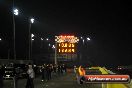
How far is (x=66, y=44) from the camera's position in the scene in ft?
191

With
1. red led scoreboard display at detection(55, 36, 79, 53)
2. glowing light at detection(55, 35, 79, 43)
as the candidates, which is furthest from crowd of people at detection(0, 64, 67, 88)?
glowing light at detection(55, 35, 79, 43)

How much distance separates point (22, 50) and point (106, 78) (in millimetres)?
122830

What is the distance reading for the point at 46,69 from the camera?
127ft

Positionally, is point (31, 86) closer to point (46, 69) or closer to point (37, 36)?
point (46, 69)

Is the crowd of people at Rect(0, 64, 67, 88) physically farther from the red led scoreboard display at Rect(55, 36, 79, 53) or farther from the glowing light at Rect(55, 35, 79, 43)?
the glowing light at Rect(55, 35, 79, 43)

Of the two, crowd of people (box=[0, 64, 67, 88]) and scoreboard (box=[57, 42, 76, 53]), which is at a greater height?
scoreboard (box=[57, 42, 76, 53])

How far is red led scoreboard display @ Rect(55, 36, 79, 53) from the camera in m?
56.9

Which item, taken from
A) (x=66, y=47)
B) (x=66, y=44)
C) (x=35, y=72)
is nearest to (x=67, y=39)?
(x=66, y=44)

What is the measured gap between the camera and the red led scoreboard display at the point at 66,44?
2239 inches

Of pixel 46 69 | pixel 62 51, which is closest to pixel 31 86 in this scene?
pixel 46 69

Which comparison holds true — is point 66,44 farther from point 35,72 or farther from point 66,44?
point 35,72

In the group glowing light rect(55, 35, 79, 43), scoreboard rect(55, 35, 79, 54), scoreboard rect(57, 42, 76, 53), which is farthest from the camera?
glowing light rect(55, 35, 79, 43)

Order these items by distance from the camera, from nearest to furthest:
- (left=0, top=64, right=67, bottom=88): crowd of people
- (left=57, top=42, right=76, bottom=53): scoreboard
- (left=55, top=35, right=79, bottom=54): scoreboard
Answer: (left=0, top=64, right=67, bottom=88): crowd of people
(left=57, top=42, right=76, bottom=53): scoreboard
(left=55, top=35, right=79, bottom=54): scoreboard

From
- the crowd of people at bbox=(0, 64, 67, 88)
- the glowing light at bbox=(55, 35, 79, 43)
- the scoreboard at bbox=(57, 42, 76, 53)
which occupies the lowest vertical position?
the crowd of people at bbox=(0, 64, 67, 88)
